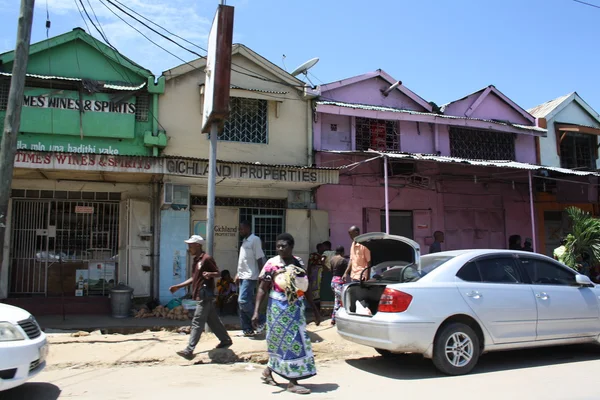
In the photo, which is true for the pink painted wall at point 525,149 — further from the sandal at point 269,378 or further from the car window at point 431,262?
the sandal at point 269,378

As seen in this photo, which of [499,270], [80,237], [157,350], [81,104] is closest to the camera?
[499,270]

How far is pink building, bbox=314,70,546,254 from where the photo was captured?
41.9 ft

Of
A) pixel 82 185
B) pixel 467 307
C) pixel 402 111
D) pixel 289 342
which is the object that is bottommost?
pixel 289 342

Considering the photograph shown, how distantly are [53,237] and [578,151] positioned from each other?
15210mm

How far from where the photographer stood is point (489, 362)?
655 cm

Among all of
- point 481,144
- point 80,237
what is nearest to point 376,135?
point 481,144

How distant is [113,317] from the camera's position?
9750mm

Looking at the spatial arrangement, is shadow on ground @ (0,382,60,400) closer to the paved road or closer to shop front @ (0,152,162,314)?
the paved road

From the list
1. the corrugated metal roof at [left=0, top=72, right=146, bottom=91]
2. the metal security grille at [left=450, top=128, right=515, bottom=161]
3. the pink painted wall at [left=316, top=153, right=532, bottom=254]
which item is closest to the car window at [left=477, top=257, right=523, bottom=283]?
the pink painted wall at [left=316, top=153, right=532, bottom=254]

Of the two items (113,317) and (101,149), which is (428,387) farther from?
(101,149)

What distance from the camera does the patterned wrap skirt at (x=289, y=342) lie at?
5113 millimetres

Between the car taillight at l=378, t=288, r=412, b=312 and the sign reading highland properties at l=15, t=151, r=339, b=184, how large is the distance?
16.5 ft

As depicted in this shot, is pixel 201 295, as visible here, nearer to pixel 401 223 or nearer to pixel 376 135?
pixel 401 223

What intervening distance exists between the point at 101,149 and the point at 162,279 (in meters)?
3.09
